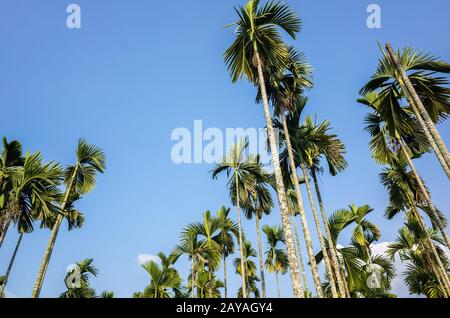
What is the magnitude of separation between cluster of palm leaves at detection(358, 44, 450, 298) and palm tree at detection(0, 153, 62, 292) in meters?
12.0

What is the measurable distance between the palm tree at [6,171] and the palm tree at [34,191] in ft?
0.46

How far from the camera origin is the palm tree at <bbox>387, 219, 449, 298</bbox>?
18766mm

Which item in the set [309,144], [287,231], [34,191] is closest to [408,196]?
[309,144]

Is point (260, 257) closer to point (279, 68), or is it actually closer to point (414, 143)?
point (414, 143)

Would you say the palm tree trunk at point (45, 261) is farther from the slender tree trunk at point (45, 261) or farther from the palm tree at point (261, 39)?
the palm tree at point (261, 39)

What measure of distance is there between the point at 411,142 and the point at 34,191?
Result: 18.7 metres

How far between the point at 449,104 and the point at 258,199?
1542 cm

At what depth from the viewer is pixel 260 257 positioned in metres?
20.8

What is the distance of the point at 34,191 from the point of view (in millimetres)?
9656

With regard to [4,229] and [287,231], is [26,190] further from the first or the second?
[287,231]

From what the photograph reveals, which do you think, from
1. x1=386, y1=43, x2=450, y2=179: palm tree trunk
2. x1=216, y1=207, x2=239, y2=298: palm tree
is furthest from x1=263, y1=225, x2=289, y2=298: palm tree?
x1=386, y1=43, x2=450, y2=179: palm tree trunk

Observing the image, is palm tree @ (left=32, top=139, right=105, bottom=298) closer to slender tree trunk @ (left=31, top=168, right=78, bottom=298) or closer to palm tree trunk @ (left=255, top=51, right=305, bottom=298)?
slender tree trunk @ (left=31, top=168, right=78, bottom=298)
